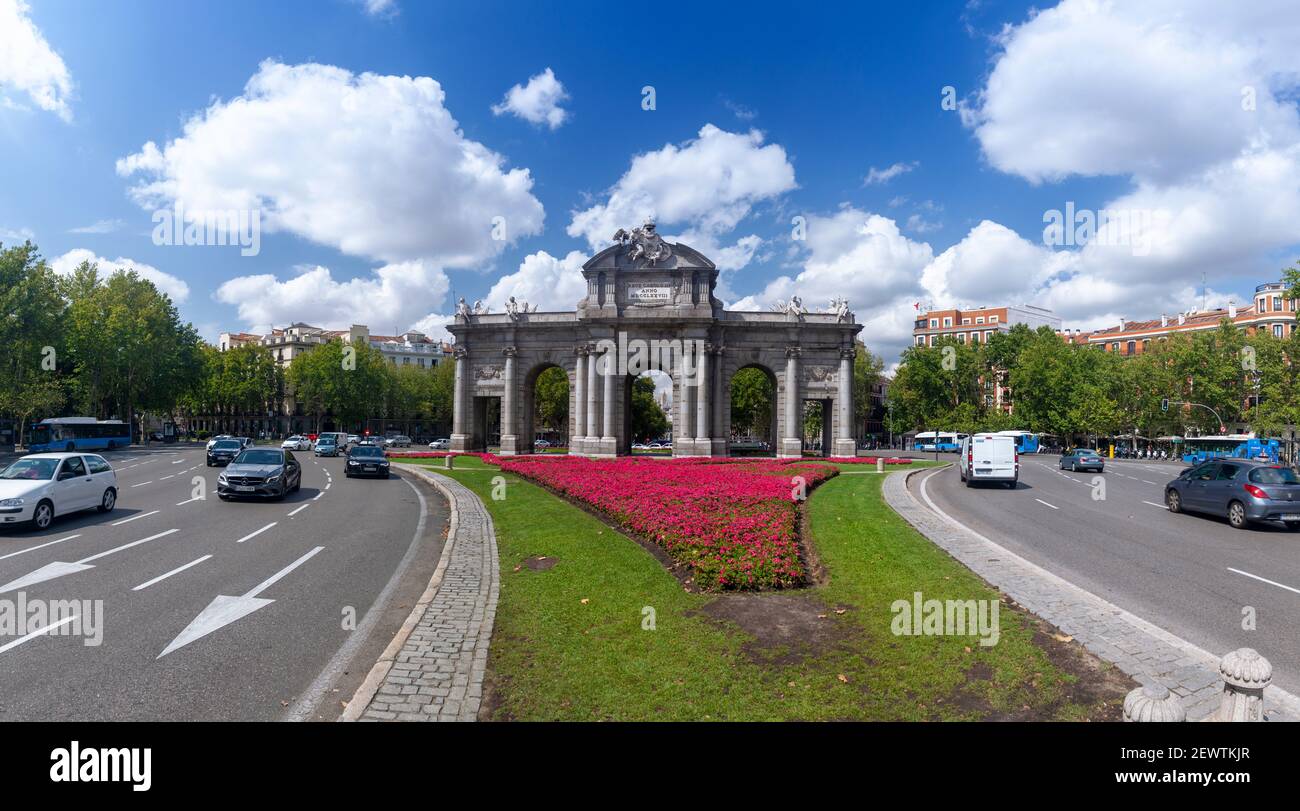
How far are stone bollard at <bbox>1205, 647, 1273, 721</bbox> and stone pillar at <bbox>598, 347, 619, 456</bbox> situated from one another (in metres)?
39.9

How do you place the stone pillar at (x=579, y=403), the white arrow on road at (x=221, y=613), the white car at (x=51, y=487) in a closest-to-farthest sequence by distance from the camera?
1. the white arrow on road at (x=221, y=613)
2. the white car at (x=51, y=487)
3. the stone pillar at (x=579, y=403)

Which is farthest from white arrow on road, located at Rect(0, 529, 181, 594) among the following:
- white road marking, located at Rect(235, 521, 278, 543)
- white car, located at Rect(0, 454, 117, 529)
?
white car, located at Rect(0, 454, 117, 529)

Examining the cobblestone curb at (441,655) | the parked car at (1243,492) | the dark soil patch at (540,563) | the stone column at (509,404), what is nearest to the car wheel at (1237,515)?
the parked car at (1243,492)

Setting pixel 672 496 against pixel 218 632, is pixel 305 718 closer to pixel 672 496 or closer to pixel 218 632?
pixel 218 632

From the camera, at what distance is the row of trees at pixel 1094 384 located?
64.1m

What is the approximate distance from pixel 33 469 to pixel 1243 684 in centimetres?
2147

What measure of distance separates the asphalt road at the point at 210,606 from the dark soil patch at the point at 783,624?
4227mm

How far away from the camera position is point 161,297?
70.4 m

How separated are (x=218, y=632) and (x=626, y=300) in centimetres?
3893

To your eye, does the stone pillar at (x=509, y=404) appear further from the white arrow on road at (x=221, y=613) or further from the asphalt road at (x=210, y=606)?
the white arrow on road at (x=221, y=613)

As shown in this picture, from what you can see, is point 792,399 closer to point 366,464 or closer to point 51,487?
point 366,464

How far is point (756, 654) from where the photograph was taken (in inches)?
257

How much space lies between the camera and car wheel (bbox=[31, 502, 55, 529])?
13.6 meters

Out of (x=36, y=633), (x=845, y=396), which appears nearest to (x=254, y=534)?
(x=36, y=633)
